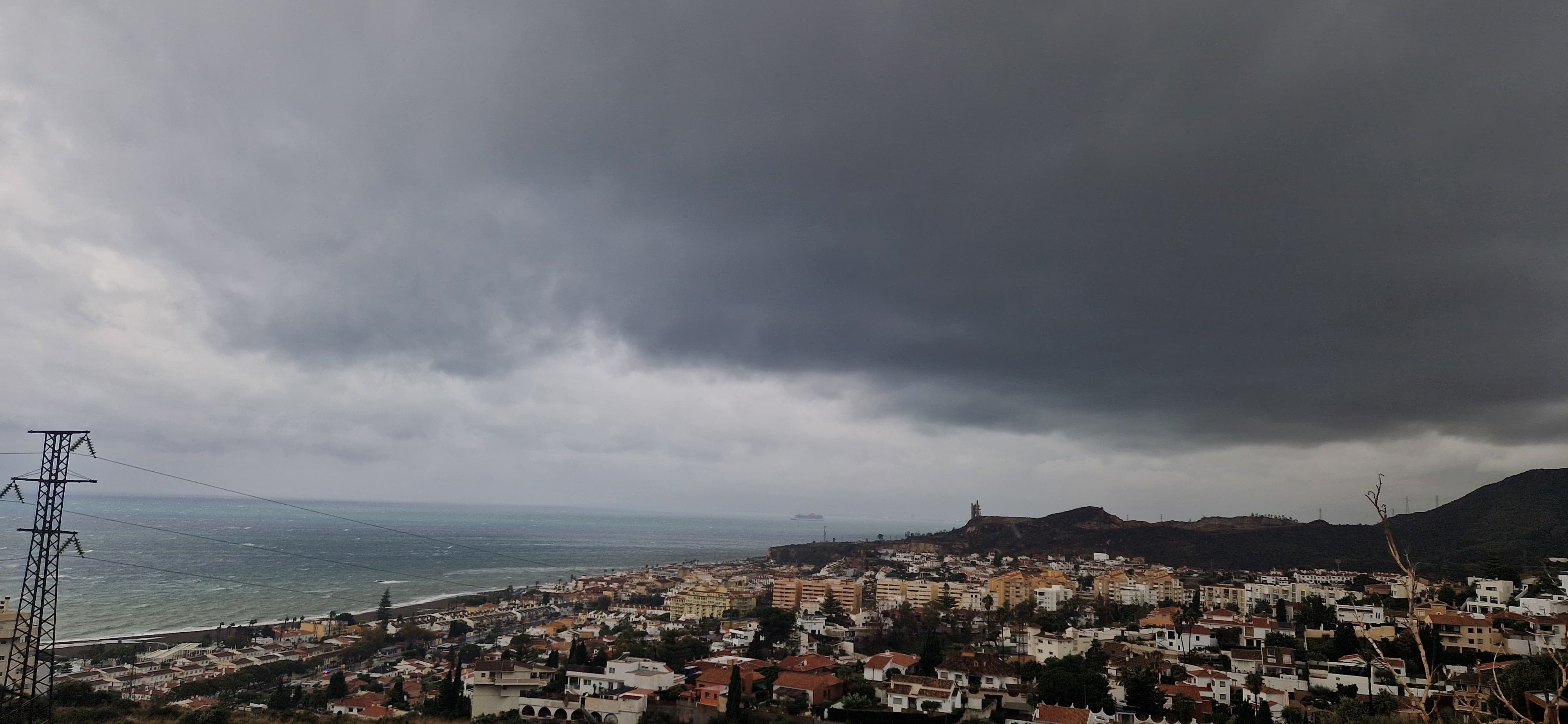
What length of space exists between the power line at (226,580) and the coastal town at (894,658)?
407 inches

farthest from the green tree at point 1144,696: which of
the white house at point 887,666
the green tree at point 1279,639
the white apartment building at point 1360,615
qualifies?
the white apartment building at point 1360,615

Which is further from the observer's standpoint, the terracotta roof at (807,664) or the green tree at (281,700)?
the terracotta roof at (807,664)

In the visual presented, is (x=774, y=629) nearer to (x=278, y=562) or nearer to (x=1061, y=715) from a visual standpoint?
(x=1061, y=715)

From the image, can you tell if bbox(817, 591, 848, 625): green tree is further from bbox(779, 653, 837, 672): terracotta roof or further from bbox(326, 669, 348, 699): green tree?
bbox(326, 669, 348, 699): green tree

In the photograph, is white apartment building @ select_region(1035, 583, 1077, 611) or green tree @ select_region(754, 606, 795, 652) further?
white apartment building @ select_region(1035, 583, 1077, 611)

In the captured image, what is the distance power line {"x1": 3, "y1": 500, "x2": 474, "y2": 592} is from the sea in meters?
0.32

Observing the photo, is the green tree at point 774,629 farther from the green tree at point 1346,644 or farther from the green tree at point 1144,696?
the green tree at point 1346,644

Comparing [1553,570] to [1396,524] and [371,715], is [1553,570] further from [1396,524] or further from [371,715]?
[371,715]

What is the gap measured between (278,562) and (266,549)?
621 inches

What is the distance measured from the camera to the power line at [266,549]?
2648 inches

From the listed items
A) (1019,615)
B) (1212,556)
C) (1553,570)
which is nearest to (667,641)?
(1019,615)

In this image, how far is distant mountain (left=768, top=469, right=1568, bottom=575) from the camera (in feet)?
186

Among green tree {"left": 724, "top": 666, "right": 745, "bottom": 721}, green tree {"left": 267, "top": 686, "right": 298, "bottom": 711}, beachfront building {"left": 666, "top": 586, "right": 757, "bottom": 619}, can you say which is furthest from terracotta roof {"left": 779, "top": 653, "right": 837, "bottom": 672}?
beachfront building {"left": 666, "top": 586, "right": 757, "bottom": 619}

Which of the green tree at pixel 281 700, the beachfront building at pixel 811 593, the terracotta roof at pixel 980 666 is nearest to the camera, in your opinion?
the green tree at pixel 281 700
